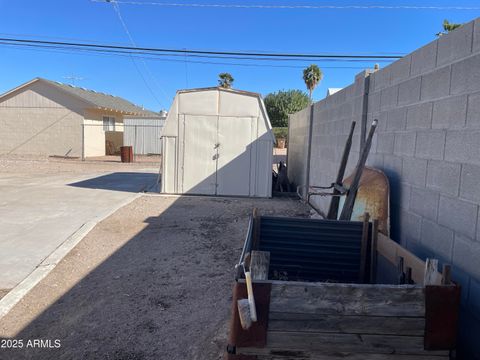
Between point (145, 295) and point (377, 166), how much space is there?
316cm

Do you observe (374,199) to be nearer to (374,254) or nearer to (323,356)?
(374,254)

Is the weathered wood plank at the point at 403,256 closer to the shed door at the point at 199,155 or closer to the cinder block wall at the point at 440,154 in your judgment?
the cinder block wall at the point at 440,154

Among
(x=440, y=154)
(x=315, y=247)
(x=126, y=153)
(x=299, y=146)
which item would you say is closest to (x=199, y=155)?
(x=299, y=146)

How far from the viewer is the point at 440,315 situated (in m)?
2.21

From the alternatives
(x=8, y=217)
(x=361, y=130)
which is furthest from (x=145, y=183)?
(x=361, y=130)

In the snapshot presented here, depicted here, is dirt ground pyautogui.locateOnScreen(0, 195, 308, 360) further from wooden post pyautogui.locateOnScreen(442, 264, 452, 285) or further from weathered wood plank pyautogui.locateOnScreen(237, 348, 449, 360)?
wooden post pyautogui.locateOnScreen(442, 264, 452, 285)

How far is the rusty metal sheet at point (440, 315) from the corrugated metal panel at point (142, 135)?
25.1m

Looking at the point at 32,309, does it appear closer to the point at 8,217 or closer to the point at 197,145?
the point at 8,217

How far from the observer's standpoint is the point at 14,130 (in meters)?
25.6

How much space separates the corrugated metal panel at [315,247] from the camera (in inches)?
144

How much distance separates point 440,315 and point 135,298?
3.00 metres

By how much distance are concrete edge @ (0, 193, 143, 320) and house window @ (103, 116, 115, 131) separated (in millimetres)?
22034

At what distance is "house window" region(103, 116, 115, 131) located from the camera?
92.1ft

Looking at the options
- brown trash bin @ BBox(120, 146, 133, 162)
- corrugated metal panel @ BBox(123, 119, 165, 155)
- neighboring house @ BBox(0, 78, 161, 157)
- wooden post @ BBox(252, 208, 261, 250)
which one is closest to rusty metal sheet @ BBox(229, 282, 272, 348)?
wooden post @ BBox(252, 208, 261, 250)
